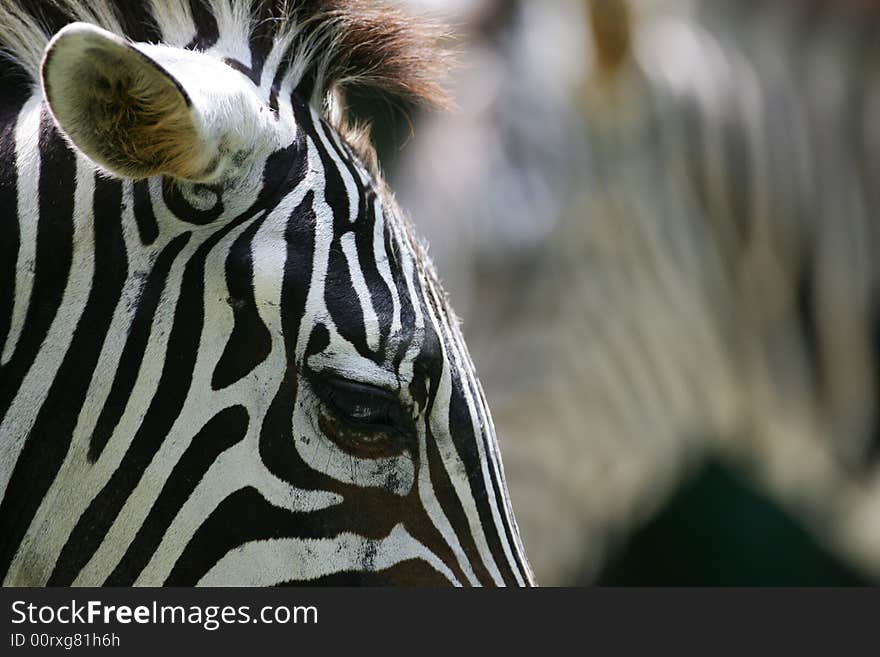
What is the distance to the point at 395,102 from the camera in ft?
11.8

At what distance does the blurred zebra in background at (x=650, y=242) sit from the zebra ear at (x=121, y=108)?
4.82 metres

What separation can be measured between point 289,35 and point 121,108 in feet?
2.62

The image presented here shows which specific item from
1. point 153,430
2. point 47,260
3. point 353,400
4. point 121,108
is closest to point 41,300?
point 47,260

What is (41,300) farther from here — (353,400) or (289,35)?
(289,35)

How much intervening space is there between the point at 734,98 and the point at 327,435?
248 inches

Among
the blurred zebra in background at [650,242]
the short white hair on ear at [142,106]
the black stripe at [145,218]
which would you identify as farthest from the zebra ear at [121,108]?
the blurred zebra in background at [650,242]

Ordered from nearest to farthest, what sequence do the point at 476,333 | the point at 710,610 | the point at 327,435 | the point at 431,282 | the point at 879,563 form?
the point at 327,435 < the point at 431,282 < the point at 710,610 < the point at 476,333 < the point at 879,563

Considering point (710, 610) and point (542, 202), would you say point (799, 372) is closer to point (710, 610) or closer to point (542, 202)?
point (542, 202)

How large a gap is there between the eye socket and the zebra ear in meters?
0.55

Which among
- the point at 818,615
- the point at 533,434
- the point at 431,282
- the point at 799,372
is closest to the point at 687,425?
the point at 799,372

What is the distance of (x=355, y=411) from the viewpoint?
7.55ft

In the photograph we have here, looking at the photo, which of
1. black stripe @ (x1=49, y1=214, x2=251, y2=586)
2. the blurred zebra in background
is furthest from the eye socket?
the blurred zebra in background

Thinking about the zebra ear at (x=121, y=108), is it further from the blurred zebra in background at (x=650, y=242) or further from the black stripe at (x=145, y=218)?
the blurred zebra in background at (x=650, y=242)

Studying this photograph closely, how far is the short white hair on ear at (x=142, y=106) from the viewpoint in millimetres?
2018
